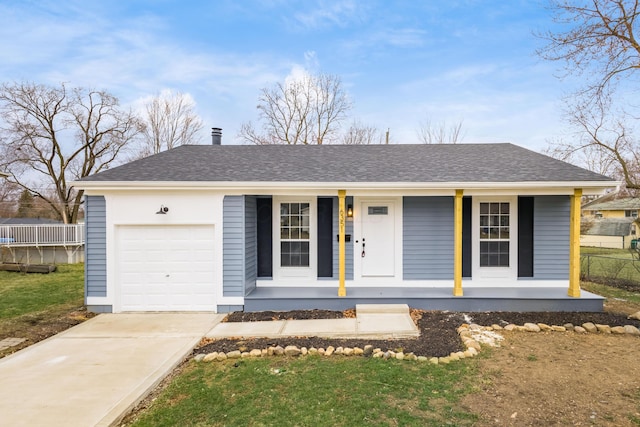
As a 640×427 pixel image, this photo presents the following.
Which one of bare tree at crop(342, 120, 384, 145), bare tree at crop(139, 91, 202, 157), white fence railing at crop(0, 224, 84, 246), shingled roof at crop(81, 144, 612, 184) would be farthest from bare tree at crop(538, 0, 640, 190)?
bare tree at crop(139, 91, 202, 157)

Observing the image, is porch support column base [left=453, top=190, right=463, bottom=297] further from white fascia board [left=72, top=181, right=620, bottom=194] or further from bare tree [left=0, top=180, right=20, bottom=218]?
bare tree [left=0, top=180, right=20, bottom=218]

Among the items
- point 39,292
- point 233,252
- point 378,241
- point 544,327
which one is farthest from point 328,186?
point 39,292

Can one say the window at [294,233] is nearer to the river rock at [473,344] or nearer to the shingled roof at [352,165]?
the shingled roof at [352,165]

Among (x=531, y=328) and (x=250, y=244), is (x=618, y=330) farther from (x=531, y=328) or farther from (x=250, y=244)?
(x=250, y=244)

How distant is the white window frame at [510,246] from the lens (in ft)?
25.5

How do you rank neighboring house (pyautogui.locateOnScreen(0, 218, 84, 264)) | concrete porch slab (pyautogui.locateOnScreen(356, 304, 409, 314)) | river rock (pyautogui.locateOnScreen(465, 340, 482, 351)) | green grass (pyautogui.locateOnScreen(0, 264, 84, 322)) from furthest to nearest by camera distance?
1. neighboring house (pyautogui.locateOnScreen(0, 218, 84, 264))
2. green grass (pyautogui.locateOnScreen(0, 264, 84, 322))
3. concrete porch slab (pyautogui.locateOnScreen(356, 304, 409, 314))
4. river rock (pyautogui.locateOnScreen(465, 340, 482, 351))

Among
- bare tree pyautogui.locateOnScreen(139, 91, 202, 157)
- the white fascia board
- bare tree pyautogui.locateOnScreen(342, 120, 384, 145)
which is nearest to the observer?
the white fascia board

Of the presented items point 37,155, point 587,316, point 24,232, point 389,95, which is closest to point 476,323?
point 587,316

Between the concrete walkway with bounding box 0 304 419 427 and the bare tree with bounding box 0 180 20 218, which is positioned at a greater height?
the bare tree with bounding box 0 180 20 218

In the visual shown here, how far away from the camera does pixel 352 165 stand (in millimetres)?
8180

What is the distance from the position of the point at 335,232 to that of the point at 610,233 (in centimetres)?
3457

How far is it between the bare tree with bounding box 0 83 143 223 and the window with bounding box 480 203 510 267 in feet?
77.5

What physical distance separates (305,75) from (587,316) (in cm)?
2096

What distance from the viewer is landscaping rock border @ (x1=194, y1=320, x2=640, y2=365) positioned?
4.52 metres
